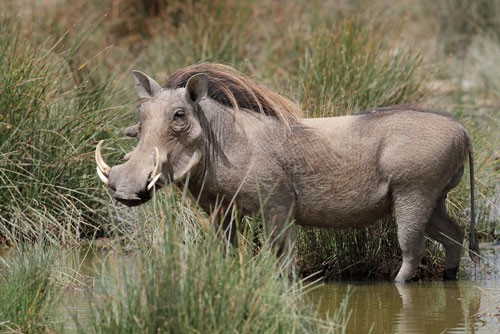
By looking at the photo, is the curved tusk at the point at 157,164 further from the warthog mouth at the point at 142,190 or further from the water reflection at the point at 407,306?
the water reflection at the point at 407,306

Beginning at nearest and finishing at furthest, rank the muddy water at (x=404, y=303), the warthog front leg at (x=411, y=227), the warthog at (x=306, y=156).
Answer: the muddy water at (x=404, y=303) < the warthog at (x=306, y=156) < the warthog front leg at (x=411, y=227)

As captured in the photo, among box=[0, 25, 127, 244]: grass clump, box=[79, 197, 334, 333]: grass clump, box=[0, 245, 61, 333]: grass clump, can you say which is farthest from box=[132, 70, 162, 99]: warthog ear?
box=[79, 197, 334, 333]: grass clump

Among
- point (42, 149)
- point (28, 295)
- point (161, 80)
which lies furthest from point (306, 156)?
point (161, 80)

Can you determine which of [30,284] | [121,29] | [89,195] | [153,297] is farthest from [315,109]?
[121,29]

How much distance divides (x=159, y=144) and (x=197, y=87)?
1.51 ft

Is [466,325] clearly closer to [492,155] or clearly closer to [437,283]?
[437,283]

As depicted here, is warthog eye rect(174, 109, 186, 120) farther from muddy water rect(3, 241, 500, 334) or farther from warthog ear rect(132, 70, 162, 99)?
muddy water rect(3, 241, 500, 334)

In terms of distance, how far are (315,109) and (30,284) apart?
3.20m

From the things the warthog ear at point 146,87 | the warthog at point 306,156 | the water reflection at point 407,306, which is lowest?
the water reflection at point 407,306

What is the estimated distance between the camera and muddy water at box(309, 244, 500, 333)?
20.3ft

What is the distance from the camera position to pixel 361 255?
776 centimetres

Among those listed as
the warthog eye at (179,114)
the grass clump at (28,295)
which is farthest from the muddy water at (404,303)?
the warthog eye at (179,114)

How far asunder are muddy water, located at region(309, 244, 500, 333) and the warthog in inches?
9.8

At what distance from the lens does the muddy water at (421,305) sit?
20.3ft
